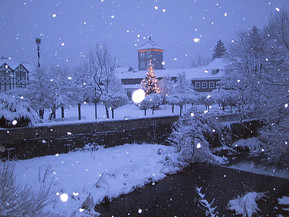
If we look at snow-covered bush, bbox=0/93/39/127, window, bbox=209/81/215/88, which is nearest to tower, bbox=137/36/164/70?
window, bbox=209/81/215/88

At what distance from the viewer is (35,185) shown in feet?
26.4

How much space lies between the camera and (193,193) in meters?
9.83

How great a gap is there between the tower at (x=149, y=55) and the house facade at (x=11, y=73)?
47.0m

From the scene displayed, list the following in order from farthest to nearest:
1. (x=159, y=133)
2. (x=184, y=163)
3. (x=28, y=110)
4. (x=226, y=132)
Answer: (x=226, y=132) → (x=159, y=133) → (x=184, y=163) → (x=28, y=110)

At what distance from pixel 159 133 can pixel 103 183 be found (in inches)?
295

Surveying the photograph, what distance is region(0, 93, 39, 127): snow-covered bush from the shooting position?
34.8 ft

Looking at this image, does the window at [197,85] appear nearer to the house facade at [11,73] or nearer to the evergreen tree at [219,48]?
the evergreen tree at [219,48]

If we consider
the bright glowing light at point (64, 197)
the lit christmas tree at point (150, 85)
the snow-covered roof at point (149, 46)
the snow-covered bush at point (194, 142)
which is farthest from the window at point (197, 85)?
the bright glowing light at point (64, 197)

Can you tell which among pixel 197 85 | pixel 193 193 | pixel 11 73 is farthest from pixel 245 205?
pixel 197 85

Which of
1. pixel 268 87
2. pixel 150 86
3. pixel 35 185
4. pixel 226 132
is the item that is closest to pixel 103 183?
pixel 35 185

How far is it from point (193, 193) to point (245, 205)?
7.55 feet

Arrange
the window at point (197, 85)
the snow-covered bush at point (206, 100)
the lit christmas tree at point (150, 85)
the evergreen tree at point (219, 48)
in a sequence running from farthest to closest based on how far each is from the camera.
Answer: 1. the evergreen tree at point (219, 48)
2. the window at point (197, 85)
3. the lit christmas tree at point (150, 85)
4. the snow-covered bush at point (206, 100)

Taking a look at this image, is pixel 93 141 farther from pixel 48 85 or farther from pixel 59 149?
pixel 48 85

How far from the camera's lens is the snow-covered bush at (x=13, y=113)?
1059 cm
